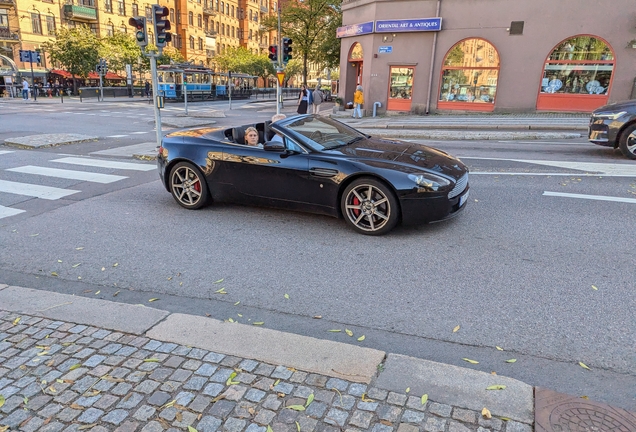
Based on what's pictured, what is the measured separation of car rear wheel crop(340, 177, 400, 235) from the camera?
5.26 metres

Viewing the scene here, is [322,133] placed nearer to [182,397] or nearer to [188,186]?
[188,186]

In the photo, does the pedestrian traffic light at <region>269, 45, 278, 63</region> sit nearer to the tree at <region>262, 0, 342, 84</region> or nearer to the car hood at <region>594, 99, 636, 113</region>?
the car hood at <region>594, 99, 636, 113</region>

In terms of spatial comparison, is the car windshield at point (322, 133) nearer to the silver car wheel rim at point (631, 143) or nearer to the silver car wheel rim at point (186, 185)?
the silver car wheel rim at point (186, 185)

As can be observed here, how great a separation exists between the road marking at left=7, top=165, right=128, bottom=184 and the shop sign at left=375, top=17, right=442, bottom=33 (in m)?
17.3

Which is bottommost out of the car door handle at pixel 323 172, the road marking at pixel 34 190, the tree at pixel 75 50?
the road marking at pixel 34 190

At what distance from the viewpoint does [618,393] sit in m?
2.73

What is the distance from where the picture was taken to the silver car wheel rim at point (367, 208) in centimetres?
532

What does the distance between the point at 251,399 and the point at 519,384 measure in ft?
5.13

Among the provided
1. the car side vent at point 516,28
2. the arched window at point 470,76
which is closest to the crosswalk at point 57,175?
the arched window at point 470,76

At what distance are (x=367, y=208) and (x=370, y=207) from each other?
0.04 metres

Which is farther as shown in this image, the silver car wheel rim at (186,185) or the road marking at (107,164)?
the road marking at (107,164)

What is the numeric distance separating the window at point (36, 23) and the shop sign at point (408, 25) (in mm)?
42289

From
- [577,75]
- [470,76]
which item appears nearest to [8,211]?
[470,76]

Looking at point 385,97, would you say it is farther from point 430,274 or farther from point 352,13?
point 430,274
